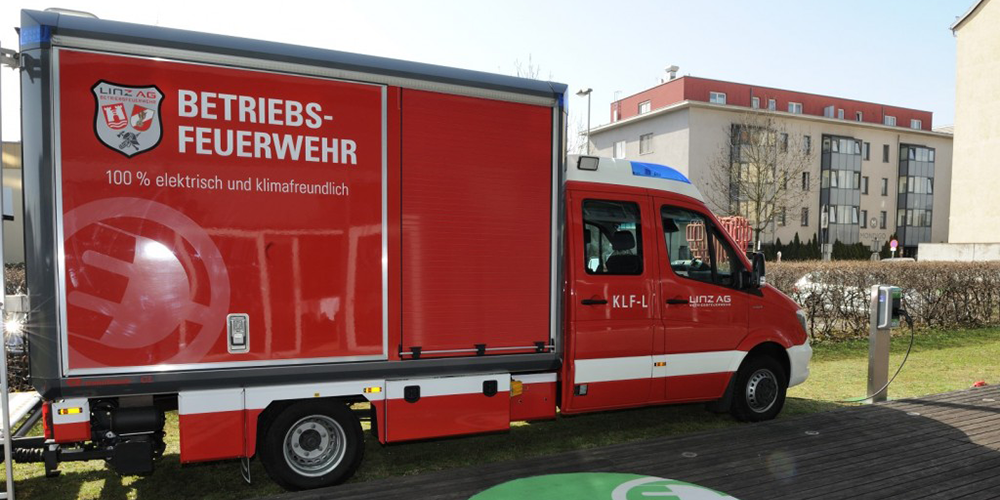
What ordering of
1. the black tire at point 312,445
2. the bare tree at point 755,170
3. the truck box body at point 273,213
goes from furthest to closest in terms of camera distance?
1. the bare tree at point 755,170
2. the black tire at point 312,445
3. the truck box body at point 273,213

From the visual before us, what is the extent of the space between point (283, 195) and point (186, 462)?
1.91 meters

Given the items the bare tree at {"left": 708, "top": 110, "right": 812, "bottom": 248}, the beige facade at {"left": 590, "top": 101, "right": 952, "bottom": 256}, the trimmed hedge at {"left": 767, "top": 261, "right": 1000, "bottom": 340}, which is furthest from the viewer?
the beige facade at {"left": 590, "top": 101, "right": 952, "bottom": 256}

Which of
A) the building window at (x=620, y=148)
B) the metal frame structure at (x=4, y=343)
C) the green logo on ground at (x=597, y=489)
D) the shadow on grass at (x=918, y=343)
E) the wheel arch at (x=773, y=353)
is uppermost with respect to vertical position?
the building window at (x=620, y=148)

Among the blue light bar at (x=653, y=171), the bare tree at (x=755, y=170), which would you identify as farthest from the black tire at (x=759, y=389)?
the bare tree at (x=755, y=170)

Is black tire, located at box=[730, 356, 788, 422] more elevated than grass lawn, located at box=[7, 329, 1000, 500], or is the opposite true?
black tire, located at box=[730, 356, 788, 422]

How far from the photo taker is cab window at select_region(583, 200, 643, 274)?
5395 mm

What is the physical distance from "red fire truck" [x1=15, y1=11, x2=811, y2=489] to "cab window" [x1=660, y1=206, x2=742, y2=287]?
0.45 meters

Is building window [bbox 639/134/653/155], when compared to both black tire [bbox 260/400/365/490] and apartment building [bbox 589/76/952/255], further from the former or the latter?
black tire [bbox 260/400/365/490]

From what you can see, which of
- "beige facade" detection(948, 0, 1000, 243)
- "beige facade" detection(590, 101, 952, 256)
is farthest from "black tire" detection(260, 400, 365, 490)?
"beige facade" detection(590, 101, 952, 256)

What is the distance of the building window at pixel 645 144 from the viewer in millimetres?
43656

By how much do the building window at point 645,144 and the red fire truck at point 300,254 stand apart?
131 feet

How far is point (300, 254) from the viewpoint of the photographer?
4.18 metres

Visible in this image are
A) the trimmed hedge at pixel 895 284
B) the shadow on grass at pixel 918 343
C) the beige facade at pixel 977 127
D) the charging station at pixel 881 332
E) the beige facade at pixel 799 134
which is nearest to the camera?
the charging station at pixel 881 332

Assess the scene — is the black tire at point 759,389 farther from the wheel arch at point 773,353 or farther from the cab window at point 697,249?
the cab window at point 697,249
